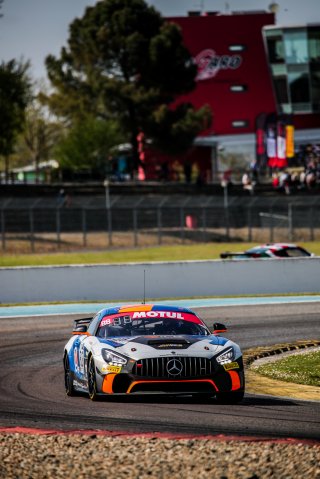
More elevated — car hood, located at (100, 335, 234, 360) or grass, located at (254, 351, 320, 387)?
car hood, located at (100, 335, 234, 360)

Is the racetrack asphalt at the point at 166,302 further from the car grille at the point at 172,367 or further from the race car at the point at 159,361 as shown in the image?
the car grille at the point at 172,367

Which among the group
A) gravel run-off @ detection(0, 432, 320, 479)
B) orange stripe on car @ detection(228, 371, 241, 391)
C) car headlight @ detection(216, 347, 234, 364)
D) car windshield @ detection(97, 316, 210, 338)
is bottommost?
orange stripe on car @ detection(228, 371, 241, 391)

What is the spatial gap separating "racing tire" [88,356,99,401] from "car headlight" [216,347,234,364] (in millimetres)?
1500

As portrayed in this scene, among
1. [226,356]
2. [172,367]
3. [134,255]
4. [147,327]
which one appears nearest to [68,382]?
[147,327]

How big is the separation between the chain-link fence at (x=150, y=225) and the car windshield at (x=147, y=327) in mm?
33815

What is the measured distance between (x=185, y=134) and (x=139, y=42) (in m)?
6.77

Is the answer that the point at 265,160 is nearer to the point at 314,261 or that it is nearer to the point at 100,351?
the point at 314,261

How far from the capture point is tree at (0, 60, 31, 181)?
71500 mm

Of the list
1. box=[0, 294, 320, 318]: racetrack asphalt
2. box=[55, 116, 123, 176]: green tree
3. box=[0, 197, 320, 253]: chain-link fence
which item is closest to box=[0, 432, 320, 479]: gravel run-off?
box=[0, 294, 320, 318]: racetrack asphalt

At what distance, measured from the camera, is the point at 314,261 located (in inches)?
1271

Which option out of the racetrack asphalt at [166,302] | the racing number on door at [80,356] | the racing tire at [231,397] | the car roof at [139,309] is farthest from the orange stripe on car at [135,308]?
the racetrack asphalt at [166,302]

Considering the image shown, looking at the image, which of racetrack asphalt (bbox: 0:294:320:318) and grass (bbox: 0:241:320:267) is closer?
racetrack asphalt (bbox: 0:294:320:318)

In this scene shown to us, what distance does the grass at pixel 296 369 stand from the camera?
17.0 metres

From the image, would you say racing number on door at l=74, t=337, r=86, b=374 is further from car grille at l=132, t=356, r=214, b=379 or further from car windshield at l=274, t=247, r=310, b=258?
car windshield at l=274, t=247, r=310, b=258
